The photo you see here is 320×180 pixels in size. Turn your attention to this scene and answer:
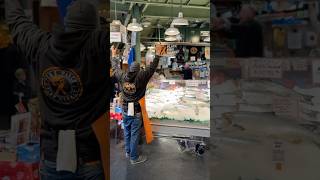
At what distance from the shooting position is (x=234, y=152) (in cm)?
224

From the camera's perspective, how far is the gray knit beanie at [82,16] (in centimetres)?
234

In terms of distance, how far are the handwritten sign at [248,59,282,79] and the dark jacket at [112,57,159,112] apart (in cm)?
241

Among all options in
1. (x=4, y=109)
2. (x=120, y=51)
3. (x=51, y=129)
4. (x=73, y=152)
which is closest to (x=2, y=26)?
(x=4, y=109)

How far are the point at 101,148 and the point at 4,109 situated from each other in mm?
692

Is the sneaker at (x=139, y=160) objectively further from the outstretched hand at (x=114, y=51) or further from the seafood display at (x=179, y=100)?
the outstretched hand at (x=114, y=51)

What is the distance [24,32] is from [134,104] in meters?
2.43

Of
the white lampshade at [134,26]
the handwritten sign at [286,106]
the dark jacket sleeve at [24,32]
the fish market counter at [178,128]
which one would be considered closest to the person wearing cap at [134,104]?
the fish market counter at [178,128]

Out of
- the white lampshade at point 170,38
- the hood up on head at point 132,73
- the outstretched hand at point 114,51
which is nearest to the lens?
the outstretched hand at point 114,51

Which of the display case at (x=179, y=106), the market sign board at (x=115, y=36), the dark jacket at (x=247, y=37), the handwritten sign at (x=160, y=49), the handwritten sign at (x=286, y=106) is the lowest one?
the display case at (x=179, y=106)

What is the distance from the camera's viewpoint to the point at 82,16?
92.0 inches

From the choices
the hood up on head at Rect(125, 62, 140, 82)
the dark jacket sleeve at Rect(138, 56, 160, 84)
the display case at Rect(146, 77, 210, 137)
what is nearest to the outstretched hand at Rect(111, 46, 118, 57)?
the hood up on head at Rect(125, 62, 140, 82)

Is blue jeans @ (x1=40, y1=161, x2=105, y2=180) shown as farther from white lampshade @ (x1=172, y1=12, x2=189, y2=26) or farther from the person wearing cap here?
white lampshade @ (x1=172, y1=12, x2=189, y2=26)

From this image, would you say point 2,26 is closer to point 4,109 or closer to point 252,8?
point 4,109

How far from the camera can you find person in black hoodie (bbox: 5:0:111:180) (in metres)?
2.36
